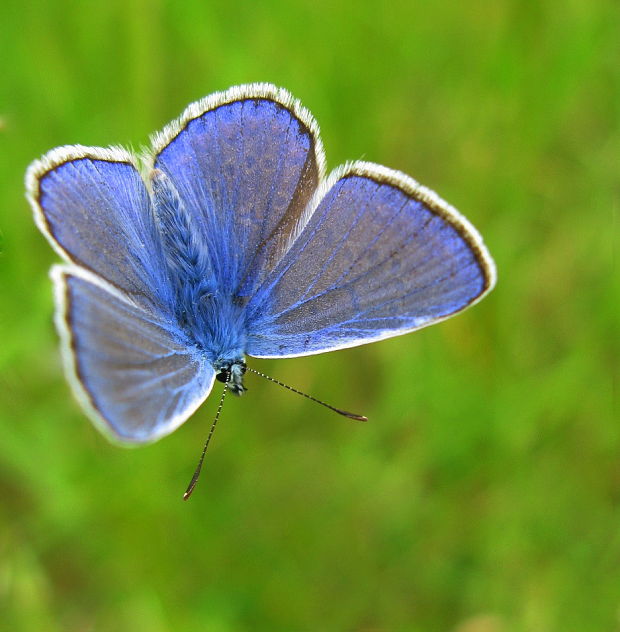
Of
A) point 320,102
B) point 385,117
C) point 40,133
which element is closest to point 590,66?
point 385,117

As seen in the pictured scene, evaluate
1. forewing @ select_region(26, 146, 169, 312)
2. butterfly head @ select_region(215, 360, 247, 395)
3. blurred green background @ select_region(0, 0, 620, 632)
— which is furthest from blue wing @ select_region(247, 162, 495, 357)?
blurred green background @ select_region(0, 0, 620, 632)

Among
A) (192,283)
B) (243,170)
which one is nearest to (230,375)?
(192,283)

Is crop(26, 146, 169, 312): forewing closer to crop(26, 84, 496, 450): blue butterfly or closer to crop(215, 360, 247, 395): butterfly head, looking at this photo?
crop(26, 84, 496, 450): blue butterfly

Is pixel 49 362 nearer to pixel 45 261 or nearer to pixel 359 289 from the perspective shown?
pixel 45 261

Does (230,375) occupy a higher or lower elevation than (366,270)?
lower

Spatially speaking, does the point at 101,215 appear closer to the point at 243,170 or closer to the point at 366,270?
the point at 243,170

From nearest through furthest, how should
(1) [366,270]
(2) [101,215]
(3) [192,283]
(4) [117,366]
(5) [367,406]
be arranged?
(4) [117,366] → (2) [101,215] → (1) [366,270] → (3) [192,283] → (5) [367,406]
